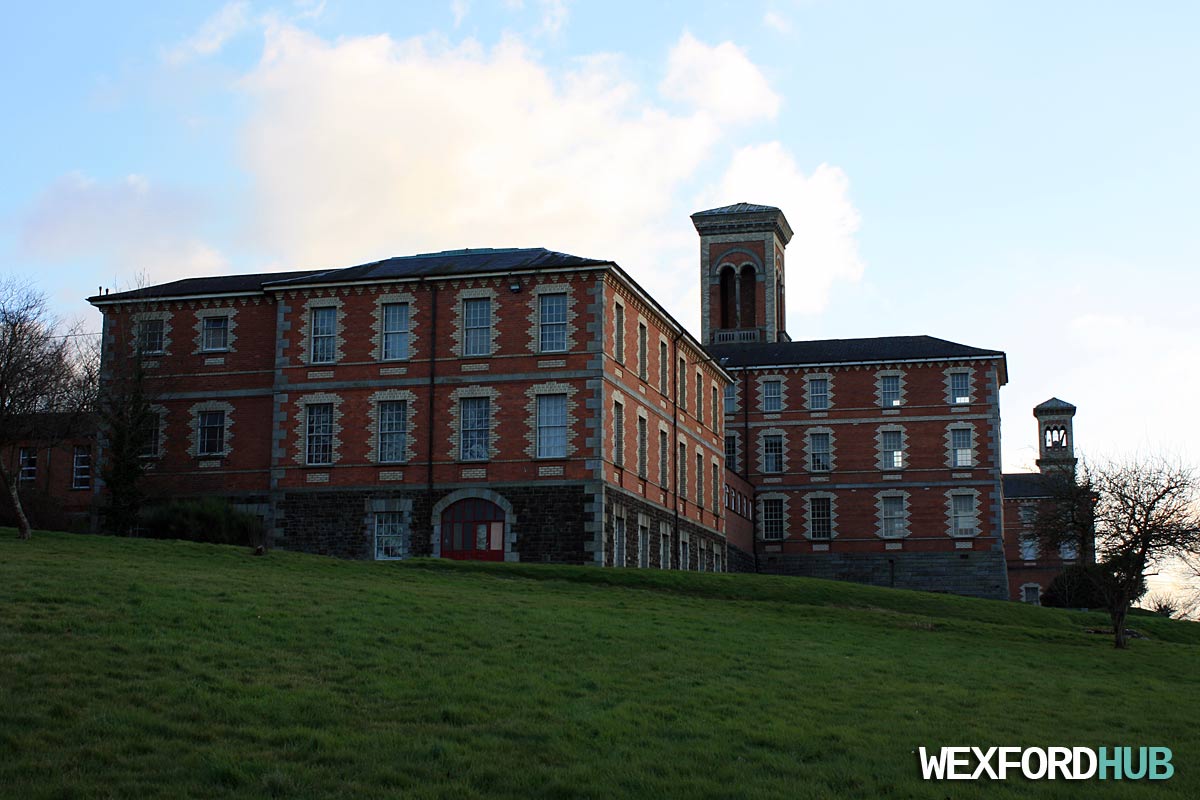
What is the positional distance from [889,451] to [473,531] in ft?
111

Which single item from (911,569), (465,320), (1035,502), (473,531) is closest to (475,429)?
(473,531)

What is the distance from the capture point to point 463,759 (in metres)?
15.0

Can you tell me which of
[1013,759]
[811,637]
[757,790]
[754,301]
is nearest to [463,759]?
[757,790]

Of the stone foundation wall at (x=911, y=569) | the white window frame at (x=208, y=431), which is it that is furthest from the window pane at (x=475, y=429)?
the stone foundation wall at (x=911, y=569)

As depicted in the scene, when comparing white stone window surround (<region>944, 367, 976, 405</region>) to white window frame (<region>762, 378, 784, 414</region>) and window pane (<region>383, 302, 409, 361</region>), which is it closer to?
white window frame (<region>762, 378, 784, 414</region>)

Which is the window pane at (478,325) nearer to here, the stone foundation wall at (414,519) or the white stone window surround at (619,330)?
the white stone window surround at (619,330)

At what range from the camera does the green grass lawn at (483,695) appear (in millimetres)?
14391

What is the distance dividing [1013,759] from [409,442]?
34332mm

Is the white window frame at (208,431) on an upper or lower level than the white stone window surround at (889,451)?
lower

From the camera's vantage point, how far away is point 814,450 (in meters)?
77.2

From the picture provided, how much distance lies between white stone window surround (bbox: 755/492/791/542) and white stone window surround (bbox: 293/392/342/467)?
1288 inches

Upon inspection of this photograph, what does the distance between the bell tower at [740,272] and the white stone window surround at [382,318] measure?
42339 mm

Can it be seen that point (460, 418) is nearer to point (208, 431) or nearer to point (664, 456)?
point (208, 431)

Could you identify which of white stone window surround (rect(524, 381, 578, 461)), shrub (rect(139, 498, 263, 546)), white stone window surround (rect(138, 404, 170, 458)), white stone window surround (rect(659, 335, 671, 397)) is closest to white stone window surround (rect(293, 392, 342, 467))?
shrub (rect(139, 498, 263, 546))
